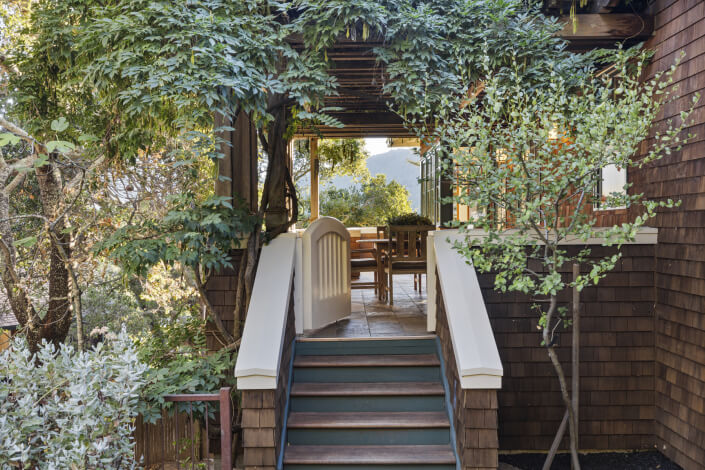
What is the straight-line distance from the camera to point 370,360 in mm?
4043

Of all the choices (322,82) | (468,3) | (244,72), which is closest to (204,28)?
(244,72)

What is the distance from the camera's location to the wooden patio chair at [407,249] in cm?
559

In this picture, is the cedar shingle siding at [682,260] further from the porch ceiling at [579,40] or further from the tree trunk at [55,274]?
the tree trunk at [55,274]

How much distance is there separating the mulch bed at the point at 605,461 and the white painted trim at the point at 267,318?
7.67 ft

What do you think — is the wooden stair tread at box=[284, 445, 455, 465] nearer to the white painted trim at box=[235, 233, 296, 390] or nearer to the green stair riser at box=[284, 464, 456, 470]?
the green stair riser at box=[284, 464, 456, 470]

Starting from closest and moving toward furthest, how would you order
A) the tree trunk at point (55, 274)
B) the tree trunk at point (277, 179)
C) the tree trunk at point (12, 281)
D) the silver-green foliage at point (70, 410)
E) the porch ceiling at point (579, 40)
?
the silver-green foliage at point (70, 410) < the porch ceiling at point (579, 40) < the tree trunk at point (277, 179) < the tree trunk at point (12, 281) < the tree trunk at point (55, 274)

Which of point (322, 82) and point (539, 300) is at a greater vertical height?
point (322, 82)

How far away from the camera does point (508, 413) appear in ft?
14.2

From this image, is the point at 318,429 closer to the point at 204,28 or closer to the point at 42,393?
the point at 42,393

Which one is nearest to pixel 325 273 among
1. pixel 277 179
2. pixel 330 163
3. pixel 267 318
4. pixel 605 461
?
pixel 277 179

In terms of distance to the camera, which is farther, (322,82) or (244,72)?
(322,82)

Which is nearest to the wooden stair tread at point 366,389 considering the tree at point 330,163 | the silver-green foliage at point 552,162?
A: the silver-green foliage at point 552,162

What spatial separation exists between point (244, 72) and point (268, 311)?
5.75ft

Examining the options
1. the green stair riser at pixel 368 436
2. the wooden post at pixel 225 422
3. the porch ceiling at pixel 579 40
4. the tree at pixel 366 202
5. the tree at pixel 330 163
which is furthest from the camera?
the tree at pixel 366 202
